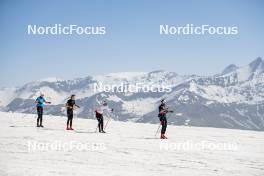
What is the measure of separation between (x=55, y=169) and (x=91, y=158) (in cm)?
241

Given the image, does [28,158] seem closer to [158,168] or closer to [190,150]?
[158,168]

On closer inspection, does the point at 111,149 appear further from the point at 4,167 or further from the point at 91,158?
the point at 4,167

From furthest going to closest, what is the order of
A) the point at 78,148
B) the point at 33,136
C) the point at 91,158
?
the point at 33,136, the point at 78,148, the point at 91,158

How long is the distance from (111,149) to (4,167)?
221 inches

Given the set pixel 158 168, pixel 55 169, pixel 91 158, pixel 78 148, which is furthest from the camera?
pixel 78 148

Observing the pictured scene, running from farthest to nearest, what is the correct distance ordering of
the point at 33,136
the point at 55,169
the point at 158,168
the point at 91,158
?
the point at 33,136, the point at 91,158, the point at 158,168, the point at 55,169

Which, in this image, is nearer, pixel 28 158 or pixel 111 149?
pixel 28 158

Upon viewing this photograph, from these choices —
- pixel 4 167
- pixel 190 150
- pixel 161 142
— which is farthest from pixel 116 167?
pixel 161 142

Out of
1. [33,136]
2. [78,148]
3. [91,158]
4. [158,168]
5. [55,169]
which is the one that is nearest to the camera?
[55,169]

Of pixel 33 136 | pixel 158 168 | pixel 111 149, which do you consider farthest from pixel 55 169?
pixel 33 136

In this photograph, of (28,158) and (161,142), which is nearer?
(28,158)

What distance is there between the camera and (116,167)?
1423cm

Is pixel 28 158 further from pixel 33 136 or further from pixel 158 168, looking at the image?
pixel 33 136

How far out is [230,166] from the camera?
15.2m
